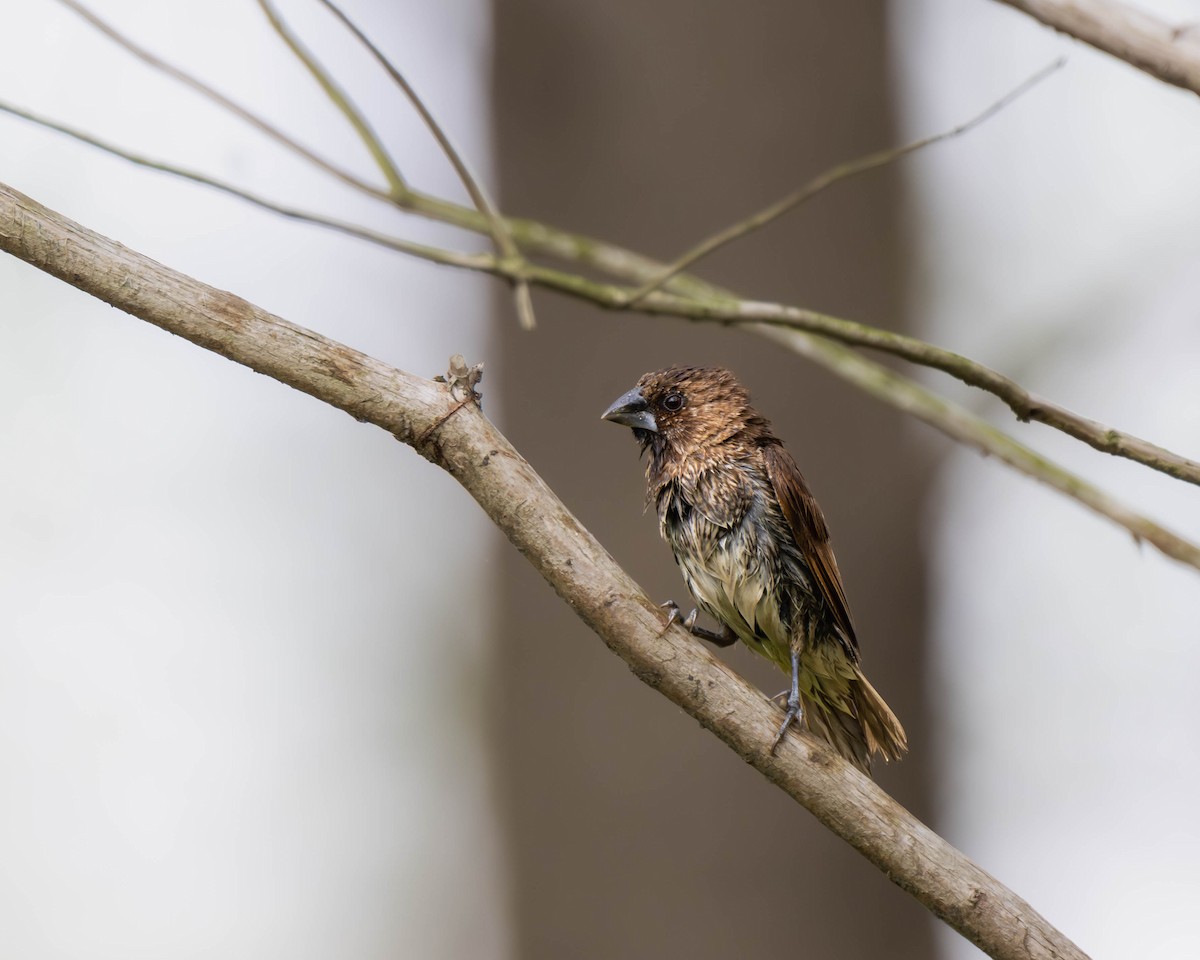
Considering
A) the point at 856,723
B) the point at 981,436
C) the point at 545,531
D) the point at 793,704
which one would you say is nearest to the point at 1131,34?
the point at 981,436

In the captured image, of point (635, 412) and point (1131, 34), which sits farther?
point (635, 412)

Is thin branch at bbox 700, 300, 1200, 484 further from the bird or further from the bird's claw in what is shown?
the bird

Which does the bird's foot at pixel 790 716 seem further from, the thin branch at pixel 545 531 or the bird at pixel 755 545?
the bird at pixel 755 545

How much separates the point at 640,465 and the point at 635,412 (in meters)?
0.92

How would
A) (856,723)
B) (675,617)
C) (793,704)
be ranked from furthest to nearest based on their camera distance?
(856,723), (793,704), (675,617)

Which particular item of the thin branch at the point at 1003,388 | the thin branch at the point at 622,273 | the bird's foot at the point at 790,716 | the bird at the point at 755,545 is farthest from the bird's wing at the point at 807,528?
the thin branch at the point at 1003,388

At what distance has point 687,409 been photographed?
3439mm

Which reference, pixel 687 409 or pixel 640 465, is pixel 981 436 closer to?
pixel 687 409

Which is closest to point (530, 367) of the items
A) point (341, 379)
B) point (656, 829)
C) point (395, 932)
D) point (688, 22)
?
point (688, 22)

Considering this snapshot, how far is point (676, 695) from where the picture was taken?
2391mm

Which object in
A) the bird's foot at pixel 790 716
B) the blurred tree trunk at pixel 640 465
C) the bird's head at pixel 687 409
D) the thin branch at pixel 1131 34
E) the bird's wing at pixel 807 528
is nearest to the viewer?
the thin branch at pixel 1131 34

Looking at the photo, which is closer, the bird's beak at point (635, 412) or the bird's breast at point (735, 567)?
the bird's breast at point (735, 567)

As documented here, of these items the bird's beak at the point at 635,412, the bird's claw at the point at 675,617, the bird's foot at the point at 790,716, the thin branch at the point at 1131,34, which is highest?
the thin branch at the point at 1131,34

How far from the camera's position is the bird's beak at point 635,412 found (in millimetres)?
3465
